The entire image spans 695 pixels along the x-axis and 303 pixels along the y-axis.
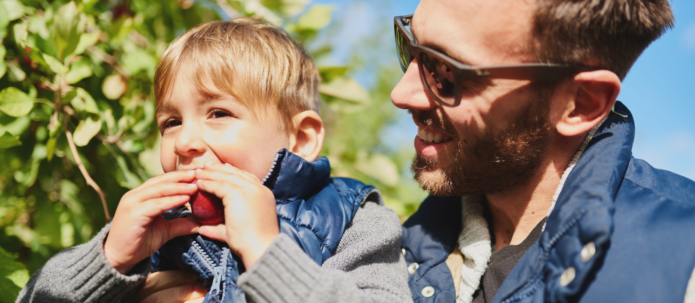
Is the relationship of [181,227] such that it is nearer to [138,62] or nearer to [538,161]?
[138,62]

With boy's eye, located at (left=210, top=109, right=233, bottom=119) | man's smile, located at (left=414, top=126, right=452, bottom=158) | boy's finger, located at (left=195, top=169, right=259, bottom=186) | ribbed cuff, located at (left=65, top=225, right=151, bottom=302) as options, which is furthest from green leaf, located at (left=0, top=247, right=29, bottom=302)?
man's smile, located at (left=414, top=126, right=452, bottom=158)

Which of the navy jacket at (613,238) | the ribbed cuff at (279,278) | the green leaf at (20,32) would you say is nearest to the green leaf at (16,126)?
the green leaf at (20,32)

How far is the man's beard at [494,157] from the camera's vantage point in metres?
1.62

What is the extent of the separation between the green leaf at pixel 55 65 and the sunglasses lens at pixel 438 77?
1.28 meters

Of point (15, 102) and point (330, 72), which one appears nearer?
point (15, 102)

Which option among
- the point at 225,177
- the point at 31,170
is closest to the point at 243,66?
the point at 225,177

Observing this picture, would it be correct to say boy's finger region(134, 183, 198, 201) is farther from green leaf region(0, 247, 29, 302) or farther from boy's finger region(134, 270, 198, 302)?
green leaf region(0, 247, 29, 302)

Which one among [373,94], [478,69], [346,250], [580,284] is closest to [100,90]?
[346,250]

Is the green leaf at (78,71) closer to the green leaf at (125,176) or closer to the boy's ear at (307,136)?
the green leaf at (125,176)

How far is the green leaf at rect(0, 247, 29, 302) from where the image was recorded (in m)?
1.50

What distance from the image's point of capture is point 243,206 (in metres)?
1.36

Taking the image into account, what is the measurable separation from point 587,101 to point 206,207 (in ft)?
4.37

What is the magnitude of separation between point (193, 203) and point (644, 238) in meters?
1.33

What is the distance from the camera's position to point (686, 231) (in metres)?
1.25
